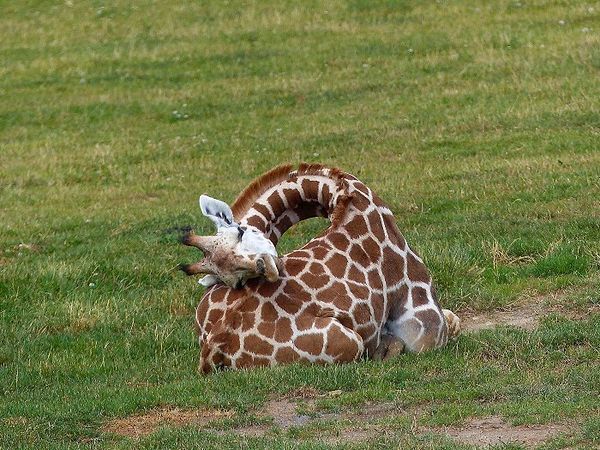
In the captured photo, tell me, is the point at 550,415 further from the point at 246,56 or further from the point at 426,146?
the point at 246,56

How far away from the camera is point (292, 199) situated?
1030 centimetres

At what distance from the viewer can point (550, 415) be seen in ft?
25.1

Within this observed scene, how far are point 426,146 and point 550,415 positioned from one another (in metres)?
11.9

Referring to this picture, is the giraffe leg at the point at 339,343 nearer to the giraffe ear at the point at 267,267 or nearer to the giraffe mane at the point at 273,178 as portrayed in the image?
the giraffe ear at the point at 267,267

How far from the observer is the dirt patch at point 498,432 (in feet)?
24.1

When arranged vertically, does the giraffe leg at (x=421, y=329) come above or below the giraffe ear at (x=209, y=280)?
below

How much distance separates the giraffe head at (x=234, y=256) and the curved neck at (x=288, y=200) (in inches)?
20.3

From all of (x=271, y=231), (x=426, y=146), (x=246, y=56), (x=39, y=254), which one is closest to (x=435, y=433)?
(x=271, y=231)

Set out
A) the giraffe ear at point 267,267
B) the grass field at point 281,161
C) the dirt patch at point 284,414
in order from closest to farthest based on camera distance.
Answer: the dirt patch at point 284,414, the grass field at point 281,161, the giraffe ear at point 267,267

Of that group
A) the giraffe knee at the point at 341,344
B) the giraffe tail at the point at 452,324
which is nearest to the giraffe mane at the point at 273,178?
the giraffe knee at the point at 341,344

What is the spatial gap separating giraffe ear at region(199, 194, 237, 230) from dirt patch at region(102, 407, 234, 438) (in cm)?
171

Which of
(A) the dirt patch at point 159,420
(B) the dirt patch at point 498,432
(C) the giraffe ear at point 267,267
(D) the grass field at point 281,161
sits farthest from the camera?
(C) the giraffe ear at point 267,267

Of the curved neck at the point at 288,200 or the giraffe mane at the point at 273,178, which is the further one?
the giraffe mane at the point at 273,178

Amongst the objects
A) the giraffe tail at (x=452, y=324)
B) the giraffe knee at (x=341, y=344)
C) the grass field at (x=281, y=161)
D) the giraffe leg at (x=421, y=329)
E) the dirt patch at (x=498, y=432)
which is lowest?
the grass field at (x=281, y=161)
